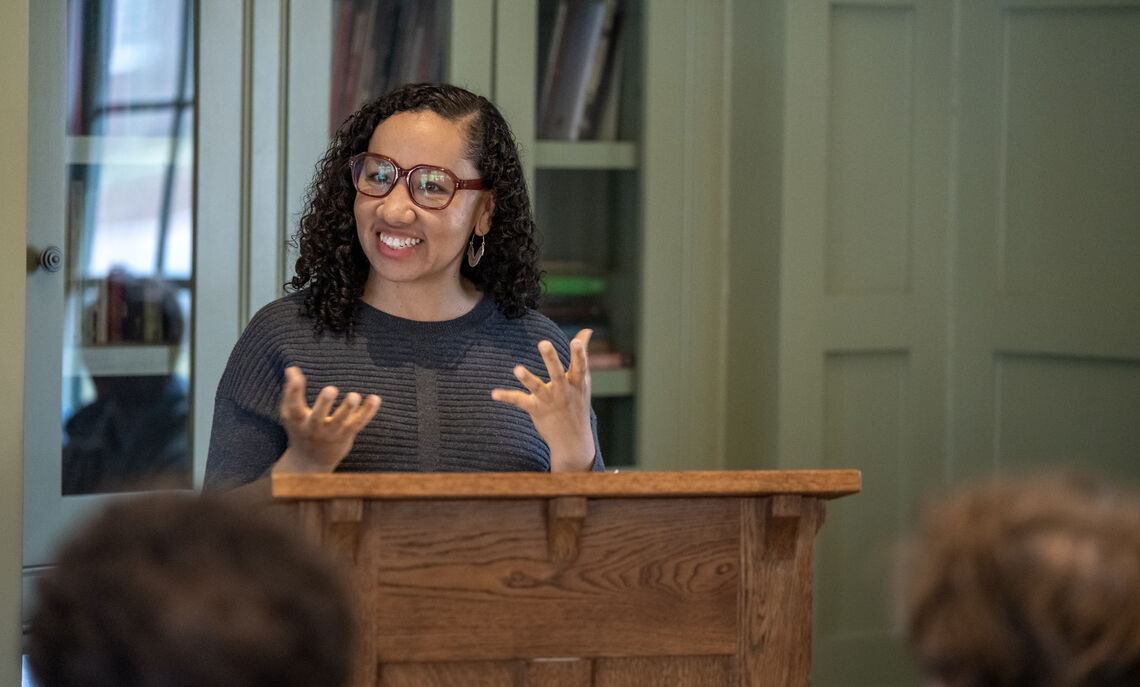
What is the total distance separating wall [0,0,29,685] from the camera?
6.49 feet

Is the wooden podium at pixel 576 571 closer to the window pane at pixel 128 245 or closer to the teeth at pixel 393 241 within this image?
the teeth at pixel 393 241

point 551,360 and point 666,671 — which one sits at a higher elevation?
point 551,360

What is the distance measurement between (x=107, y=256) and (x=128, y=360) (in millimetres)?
186

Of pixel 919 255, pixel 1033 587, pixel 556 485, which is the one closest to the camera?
pixel 1033 587

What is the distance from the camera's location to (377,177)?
1.71 meters

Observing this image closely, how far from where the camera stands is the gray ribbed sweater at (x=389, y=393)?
5.44ft

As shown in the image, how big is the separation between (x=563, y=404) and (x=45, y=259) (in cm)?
112

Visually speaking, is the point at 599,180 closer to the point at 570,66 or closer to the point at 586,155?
the point at 586,155

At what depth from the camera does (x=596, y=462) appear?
5.67ft

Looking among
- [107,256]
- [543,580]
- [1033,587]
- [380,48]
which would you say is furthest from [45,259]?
[1033,587]

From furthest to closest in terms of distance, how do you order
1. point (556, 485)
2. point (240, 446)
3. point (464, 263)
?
point (464, 263) < point (240, 446) < point (556, 485)

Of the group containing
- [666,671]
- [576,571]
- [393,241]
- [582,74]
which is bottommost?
[666,671]

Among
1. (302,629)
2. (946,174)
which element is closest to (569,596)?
(302,629)

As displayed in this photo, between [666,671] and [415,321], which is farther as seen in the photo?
[415,321]
